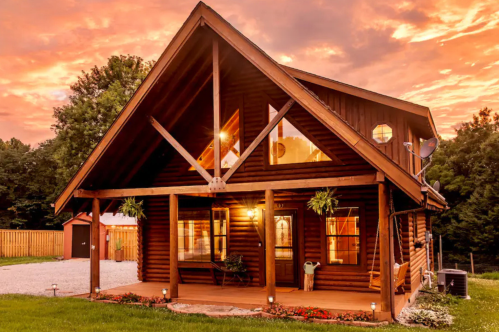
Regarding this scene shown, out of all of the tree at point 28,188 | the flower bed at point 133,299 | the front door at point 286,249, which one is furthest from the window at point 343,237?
the tree at point 28,188

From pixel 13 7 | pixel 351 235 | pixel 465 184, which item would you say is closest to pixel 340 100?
pixel 351 235

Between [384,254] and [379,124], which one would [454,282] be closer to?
[379,124]

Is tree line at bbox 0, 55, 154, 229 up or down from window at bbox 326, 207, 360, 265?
up

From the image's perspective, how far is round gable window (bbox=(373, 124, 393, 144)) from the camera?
12209 millimetres

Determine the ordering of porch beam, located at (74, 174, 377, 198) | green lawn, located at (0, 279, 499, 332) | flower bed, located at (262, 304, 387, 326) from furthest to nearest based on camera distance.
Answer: porch beam, located at (74, 174, 377, 198) < flower bed, located at (262, 304, 387, 326) < green lawn, located at (0, 279, 499, 332)

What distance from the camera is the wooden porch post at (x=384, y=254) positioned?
29.3 ft

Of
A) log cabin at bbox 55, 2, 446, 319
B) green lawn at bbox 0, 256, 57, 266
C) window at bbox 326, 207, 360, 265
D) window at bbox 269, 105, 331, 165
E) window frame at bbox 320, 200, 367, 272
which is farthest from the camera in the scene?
green lawn at bbox 0, 256, 57, 266

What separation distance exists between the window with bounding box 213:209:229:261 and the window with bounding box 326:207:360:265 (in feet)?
10.2

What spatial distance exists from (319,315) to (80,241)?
2269 cm

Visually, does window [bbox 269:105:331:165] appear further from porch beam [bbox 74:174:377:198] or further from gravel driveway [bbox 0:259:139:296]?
gravel driveway [bbox 0:259:139:296]

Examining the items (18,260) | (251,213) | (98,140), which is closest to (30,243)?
(18,260)

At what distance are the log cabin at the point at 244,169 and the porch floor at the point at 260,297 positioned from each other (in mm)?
493

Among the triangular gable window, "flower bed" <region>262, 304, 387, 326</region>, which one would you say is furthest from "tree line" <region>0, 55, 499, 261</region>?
"flower bed" <region>262, 304, 387, 326</region>

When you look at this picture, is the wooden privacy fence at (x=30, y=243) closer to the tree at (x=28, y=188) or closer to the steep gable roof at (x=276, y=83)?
the tree at (x=28, y=188)
